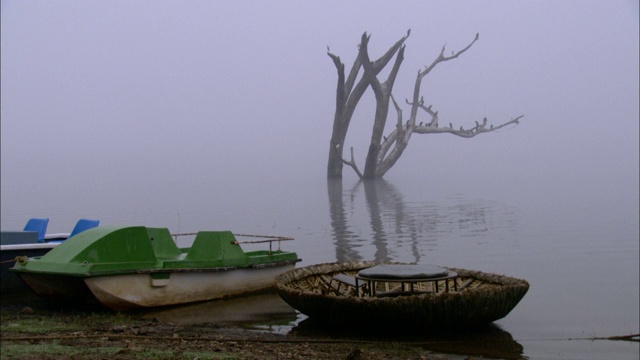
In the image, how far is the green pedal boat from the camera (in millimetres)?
9320

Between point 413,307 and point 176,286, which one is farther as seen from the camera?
point 176,286

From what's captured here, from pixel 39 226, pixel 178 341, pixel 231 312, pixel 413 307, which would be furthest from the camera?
pixel 39 226

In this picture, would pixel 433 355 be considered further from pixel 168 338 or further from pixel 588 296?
pixel 588 296

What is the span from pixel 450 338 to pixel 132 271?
4.45m

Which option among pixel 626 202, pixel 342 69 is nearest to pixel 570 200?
pixel 626 202

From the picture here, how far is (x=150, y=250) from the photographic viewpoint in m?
10.1

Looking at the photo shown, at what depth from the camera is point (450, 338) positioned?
27.0 feet

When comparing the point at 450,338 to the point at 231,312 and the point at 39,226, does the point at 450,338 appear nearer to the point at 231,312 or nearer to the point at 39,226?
the point at 231,312

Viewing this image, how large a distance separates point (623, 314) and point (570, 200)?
27.2 metres

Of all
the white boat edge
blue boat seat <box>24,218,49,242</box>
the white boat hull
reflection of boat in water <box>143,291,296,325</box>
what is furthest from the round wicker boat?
blue boat seat <box>24,218,49,242</box>

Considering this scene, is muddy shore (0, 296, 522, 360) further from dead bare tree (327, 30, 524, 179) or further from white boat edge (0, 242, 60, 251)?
dead bare tree (327, 30, 524, 179)

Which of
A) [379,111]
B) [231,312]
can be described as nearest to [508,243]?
[231,312]

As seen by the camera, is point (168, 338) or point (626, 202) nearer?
point (168, 338)

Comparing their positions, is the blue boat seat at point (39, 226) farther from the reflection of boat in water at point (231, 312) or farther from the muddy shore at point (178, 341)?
the reflection of boat in water at point (231, 312)
